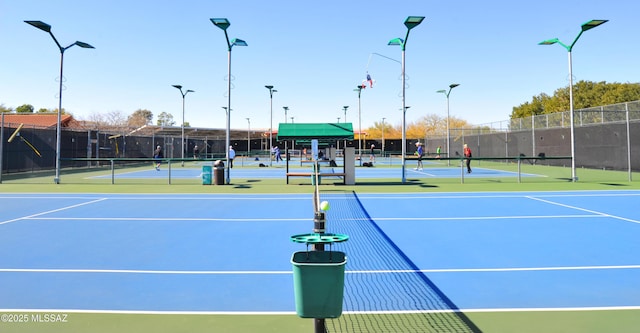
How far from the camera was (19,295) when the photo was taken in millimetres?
5359

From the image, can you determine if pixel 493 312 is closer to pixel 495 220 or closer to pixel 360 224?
pixel 360 224

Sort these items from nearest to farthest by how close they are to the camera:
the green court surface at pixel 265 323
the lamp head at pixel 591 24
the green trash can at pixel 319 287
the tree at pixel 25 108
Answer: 1. the green trash can at pixel 319 287
2. the green court surface at pixel 265 323
3. the lamp head at pixel 591 24
4. the tree at pixel 25 108

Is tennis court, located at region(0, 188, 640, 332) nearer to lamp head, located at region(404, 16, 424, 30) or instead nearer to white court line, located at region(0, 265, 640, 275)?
white court line, located at region(0, 265, 640, 275)

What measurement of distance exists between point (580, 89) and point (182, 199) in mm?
78145

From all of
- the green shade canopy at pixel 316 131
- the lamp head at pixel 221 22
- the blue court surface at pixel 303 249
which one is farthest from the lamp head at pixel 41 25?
the green shade canopy at pixel 316 131

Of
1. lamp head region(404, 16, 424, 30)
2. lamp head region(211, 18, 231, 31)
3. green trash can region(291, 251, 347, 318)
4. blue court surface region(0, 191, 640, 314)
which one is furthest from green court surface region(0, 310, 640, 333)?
lamp head region(211, 18, 231, 31)

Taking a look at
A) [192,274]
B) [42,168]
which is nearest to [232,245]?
[192,274]

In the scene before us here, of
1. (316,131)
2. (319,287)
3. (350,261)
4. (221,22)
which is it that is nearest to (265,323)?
(319,287)

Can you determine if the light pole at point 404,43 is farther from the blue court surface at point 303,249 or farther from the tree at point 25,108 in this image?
the tree at point 25,108

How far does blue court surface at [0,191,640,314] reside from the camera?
5.25 meters

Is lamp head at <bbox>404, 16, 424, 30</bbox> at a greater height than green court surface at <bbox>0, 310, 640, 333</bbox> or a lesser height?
greater

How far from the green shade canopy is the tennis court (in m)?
7.86

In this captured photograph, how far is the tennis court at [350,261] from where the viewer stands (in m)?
5.01

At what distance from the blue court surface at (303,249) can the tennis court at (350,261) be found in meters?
0.03
